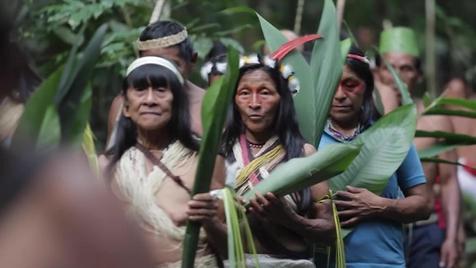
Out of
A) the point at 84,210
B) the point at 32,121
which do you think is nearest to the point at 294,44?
the point at 32,121

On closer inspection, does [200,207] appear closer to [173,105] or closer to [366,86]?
[173,105]

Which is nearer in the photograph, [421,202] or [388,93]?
[421,202]

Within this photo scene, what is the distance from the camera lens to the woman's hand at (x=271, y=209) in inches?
171

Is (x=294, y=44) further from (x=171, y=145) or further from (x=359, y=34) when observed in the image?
(x=359, y=34)

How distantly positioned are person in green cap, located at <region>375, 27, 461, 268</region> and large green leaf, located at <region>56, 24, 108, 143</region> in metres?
4.25

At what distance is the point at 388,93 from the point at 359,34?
410 centimetres

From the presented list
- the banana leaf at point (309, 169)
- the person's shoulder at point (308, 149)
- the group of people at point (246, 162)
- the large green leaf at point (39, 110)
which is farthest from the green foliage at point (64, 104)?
the person's shoulder at point (308, 149)

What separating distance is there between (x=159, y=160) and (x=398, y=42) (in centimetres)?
339

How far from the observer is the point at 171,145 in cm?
477

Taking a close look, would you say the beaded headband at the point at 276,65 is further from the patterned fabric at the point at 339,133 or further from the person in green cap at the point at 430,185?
the person in green cap at the point at 430,185

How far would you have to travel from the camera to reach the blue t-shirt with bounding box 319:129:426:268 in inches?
210

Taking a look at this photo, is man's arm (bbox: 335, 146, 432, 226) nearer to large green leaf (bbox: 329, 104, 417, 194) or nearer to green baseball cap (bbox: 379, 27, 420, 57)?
large green leaf (bbox: 329, 104, 417, 194)

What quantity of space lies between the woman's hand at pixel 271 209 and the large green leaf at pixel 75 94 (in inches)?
52.9

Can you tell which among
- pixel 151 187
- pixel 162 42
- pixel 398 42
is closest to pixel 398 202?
pixel 162 42
